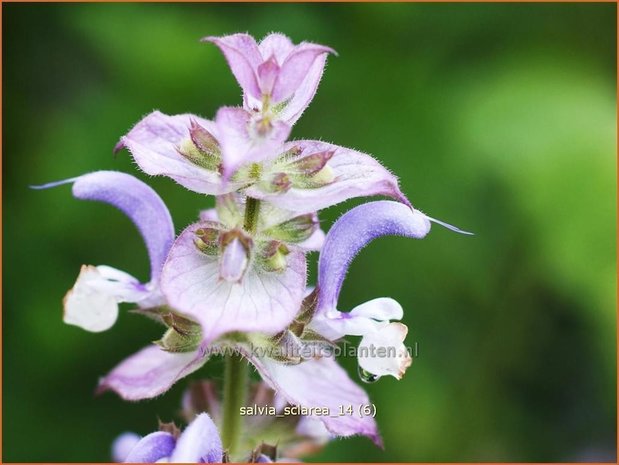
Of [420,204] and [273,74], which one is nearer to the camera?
[273,74]

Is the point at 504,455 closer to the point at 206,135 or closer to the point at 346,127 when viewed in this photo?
the point at 346,127

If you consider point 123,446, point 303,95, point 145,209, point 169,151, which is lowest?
point 123,446

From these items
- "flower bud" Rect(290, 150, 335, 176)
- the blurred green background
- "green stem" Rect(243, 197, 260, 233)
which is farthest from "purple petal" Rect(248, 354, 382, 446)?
the blurred green background

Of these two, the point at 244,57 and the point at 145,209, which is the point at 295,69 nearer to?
the point at 244,57

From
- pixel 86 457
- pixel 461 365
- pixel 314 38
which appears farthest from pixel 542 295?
pixel 86 457

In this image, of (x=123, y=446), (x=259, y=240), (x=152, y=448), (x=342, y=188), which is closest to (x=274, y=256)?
(x=259, y=240)

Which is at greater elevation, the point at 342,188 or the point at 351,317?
the point at 342,188
